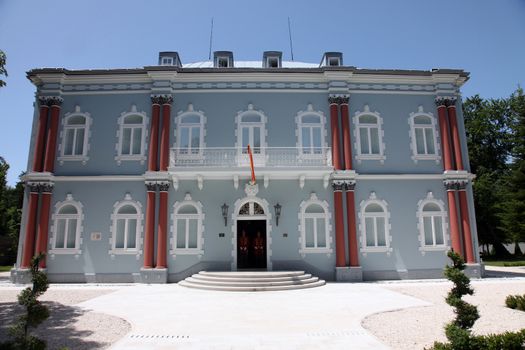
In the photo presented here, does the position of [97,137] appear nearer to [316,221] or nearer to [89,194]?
[89,194]

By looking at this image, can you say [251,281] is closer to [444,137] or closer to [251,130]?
[251,130]

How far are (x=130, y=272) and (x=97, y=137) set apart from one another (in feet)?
24.6

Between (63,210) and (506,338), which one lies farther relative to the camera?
(63,210)

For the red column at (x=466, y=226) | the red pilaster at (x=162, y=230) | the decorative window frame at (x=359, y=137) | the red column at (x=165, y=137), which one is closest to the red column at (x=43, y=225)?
the red pilaster at (x=162, y=230)

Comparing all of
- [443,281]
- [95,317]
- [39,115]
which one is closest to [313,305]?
[95,317]

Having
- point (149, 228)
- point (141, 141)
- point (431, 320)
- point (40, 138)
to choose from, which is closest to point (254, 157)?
point (141, 141)

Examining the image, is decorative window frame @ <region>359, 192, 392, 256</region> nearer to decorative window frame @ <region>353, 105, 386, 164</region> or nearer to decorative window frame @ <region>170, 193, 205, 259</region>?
decorative window frame @ <region>353, 105, 386, 164</region>

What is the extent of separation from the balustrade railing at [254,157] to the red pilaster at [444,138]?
649 centimetres

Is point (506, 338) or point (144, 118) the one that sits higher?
point (144, 118)

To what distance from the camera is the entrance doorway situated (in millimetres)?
17859

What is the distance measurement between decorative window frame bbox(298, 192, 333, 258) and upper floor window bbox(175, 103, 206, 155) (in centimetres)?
645

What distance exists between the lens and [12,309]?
36.4ft

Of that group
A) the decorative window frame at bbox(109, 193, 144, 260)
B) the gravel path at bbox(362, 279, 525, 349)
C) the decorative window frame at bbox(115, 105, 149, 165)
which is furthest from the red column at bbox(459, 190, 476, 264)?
the decorative window frame at bbox(115, 105, 149, 165)

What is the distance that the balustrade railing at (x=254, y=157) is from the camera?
17500 mm
